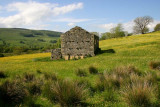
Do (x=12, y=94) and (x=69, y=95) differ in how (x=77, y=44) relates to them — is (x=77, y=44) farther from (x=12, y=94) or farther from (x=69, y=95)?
(x=69, y=95)

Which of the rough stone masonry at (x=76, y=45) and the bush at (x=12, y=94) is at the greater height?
the rough stone masonry at (x=76, y=45)

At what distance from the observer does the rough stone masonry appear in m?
23.4

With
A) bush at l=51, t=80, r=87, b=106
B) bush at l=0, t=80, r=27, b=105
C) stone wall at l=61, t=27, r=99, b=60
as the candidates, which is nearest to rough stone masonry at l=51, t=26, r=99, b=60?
stone wall at l=61, t=27, r=99, b=60

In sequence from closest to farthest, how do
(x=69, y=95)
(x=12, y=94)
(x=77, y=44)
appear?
(x=69, y=95) < (x=12, y=94) < (x=77, y=44)

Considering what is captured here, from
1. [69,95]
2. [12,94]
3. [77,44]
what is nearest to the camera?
[69,95]

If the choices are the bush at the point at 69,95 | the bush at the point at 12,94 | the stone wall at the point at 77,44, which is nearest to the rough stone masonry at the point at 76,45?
the stone wall at the point at 77,44

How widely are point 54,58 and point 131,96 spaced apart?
776 inches

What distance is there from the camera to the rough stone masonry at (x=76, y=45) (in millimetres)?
23375

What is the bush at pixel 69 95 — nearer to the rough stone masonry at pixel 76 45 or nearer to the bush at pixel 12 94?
→ the bush at pixel 12 94

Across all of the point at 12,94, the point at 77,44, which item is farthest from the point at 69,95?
the point at 77,44

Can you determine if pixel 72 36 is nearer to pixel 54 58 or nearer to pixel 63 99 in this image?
pixel 54 58

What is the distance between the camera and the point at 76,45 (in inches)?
935

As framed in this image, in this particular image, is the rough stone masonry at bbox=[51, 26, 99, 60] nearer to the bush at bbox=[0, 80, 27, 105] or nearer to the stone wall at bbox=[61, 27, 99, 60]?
the stone wall at bbox=[61, 27, 99, 60]

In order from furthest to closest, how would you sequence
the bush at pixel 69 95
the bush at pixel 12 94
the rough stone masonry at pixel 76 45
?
1. the rough stone masonry at pixel 76 45
2. the bush at pixel 12 94
3. the bush at pixel 69 95
